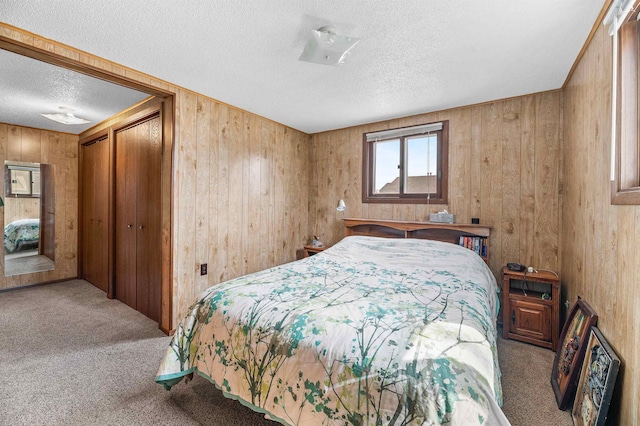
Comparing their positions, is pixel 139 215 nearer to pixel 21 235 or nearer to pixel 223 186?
pixel 223 186

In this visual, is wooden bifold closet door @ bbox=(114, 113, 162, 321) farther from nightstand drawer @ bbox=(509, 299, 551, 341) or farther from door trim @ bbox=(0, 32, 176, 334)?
nightstand drawer @ bbox=(509, 299, 551, 341)

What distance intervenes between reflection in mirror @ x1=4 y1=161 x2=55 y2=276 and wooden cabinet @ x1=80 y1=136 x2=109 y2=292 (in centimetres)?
41

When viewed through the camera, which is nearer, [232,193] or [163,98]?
[163,98]

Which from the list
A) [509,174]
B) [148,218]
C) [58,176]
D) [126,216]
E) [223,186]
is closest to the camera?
[509,174]

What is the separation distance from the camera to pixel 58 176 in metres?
4.36

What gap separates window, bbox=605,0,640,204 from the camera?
136cm

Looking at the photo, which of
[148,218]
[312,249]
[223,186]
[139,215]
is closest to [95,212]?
[139,215]

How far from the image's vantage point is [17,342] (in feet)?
8.05

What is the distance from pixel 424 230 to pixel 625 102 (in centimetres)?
206

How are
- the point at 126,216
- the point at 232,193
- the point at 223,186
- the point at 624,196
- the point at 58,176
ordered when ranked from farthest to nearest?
1. the point at 58,176
2. the point at 126,216
3. the point at 232,193
4. the point at 223,186
5. the point at 624,196

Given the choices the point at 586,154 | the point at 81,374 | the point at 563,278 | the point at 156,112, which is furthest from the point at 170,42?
the point at 563,278

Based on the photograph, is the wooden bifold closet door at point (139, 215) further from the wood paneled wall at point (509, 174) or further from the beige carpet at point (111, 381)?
the wood paneled wall at point (509, 174)

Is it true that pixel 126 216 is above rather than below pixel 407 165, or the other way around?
below

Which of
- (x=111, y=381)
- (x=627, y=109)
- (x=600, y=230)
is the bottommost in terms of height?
(x=111, y=381)
